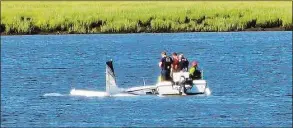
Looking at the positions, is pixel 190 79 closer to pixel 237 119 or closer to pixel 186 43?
pixel 237 119

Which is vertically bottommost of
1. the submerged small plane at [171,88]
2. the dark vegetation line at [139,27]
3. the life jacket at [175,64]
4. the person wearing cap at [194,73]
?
the dark vegetation line at [139,27]

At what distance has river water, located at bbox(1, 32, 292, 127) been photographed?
35.6 metres

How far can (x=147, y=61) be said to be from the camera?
6131 cm

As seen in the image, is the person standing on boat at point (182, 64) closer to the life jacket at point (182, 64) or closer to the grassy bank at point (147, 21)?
the life jacket at point (182, 64)

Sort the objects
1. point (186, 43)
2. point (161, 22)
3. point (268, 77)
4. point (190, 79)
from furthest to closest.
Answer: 1. point (161, 22)
2. point (186, 43)
3. point (268, 77)
4. point (190, 79)

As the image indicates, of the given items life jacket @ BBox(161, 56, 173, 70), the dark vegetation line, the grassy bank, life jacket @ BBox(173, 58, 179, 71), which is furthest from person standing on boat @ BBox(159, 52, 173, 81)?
the dark vegetation line

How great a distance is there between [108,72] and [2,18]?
148 feet

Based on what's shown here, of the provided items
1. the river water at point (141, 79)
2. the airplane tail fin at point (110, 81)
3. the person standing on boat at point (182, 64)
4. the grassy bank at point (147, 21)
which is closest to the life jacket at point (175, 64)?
the person standing on boat at point (182, 64)

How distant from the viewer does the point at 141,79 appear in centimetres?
4956

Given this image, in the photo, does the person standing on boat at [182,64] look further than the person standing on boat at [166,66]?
Yes

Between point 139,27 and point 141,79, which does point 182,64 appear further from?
point 139,27

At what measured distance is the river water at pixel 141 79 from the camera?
35.6 m

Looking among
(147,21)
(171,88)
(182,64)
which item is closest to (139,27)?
(147,21)

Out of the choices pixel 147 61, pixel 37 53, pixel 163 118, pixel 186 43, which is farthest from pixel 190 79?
pixel 186 43
